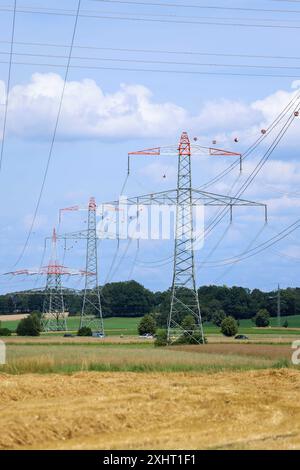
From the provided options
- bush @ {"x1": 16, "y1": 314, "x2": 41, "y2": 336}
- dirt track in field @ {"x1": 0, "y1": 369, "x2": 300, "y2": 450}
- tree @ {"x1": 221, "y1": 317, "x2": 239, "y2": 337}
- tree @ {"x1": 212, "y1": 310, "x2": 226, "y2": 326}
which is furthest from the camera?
tree @ {"x1": 212, "y1": 310, "x2": 226, "y2": 326}

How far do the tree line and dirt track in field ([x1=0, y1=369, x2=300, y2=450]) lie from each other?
116236 millimetres

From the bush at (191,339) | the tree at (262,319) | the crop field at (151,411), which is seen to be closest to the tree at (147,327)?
the tree at (262,319)

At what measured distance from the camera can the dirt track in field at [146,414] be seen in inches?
791

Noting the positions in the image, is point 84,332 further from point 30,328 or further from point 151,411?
point 151,411

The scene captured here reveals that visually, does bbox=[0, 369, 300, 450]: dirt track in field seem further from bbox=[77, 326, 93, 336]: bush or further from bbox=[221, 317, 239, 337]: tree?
bbox=[221, 317, 239, 337]: tree

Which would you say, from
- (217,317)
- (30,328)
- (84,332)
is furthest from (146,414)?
(217,317)

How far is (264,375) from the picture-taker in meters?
35.5

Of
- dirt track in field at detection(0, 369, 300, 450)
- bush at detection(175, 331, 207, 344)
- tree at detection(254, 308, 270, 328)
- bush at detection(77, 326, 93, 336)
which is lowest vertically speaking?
dirt track in field at detection(0, 369, 300, 450)

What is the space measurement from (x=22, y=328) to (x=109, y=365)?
7323 centimetres

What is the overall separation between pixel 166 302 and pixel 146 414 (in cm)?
13645

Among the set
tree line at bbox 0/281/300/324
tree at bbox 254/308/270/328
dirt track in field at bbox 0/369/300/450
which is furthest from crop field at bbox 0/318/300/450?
tree line at bbox 0/281/300/324

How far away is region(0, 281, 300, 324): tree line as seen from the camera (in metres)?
162

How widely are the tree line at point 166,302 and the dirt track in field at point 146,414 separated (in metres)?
116
